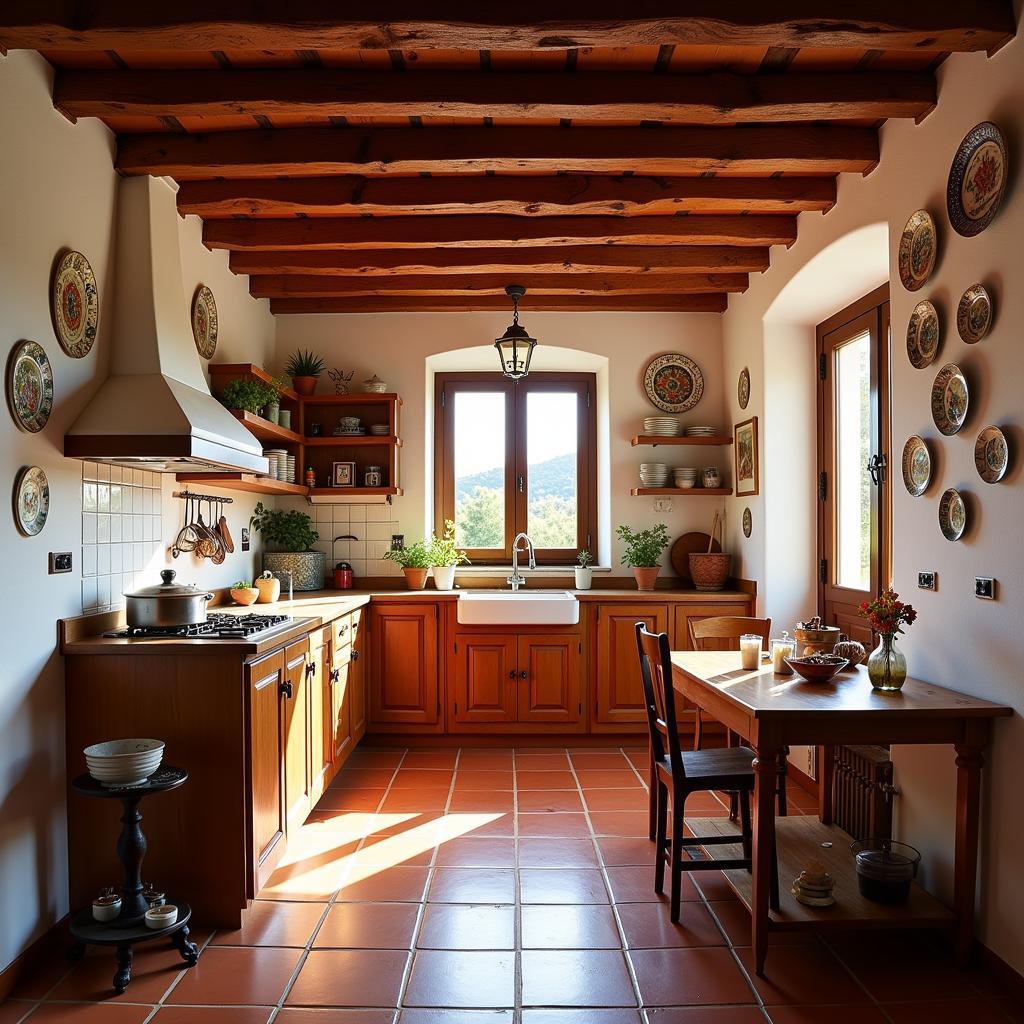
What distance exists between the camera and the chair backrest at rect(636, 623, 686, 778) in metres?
2.86

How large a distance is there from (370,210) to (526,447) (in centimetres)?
239

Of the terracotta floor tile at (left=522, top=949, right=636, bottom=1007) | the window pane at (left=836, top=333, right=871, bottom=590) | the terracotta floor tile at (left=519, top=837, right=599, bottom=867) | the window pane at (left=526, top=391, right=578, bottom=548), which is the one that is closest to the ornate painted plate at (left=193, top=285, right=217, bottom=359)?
the window pane at (left=526, top=391, right=578, bottom=548)

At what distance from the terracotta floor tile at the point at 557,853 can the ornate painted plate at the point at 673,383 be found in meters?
3.02

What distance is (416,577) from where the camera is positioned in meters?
5.30

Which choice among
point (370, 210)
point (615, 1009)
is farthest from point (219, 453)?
point (615, 1009)

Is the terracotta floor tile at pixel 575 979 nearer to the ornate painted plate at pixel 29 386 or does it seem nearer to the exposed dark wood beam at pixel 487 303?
the ornate painted plate at pixel 29 386

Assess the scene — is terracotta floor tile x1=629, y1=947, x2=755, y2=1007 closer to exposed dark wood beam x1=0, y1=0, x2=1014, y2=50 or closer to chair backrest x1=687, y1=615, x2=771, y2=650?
chair backrest x1=687, y1=615, x2=771, y2=650

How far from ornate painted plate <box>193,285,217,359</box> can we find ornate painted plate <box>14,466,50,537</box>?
5.01 ft

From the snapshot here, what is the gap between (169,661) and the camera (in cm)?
286

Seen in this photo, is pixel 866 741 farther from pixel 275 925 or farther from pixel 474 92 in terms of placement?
Answer: pixel 474 92

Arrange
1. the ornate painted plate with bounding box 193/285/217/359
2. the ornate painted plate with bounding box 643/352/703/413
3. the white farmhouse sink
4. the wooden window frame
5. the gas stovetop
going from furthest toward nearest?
the wooden window frame < the ornate painted plate with bounding box 643/352/703/413 < the white farmhouse sink < the ornate painted plate with bounding box 193/285/217/359 < the gas stovetop

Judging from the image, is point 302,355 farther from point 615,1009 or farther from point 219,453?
point 615,1009

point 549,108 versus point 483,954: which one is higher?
point 549,108

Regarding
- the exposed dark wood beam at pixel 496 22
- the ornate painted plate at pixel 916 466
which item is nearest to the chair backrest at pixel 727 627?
the ornate painted plate at pixel 916 466
